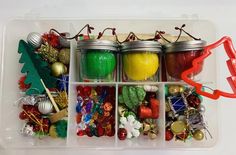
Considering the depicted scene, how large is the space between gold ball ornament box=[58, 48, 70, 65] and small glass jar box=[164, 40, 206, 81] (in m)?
0.23

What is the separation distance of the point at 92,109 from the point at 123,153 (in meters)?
0.13

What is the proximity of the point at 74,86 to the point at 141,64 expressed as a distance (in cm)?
17

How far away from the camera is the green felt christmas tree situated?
0.75m

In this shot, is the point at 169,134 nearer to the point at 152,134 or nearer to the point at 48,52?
the point at 152,134

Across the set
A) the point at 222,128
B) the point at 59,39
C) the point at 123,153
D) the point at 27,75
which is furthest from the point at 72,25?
the point at 222,128

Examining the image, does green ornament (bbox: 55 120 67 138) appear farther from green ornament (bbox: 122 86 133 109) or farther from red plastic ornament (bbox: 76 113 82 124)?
green ornament (bbox: 122 86 133 109)

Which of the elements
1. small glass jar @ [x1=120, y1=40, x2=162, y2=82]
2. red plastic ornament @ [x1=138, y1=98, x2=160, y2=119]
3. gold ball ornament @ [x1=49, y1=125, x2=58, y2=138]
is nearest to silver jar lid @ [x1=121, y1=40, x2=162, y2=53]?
small glass jar @ [x1=120, y1=40, x2=162, y2=82]

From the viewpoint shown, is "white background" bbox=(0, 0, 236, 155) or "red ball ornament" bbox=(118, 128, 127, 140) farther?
"white background" bbox=(0, 0, 236, 155)

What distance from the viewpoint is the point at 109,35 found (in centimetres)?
78

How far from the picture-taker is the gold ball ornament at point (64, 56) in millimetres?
748

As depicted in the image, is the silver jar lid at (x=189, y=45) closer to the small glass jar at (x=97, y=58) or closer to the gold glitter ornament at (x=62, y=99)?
the small glass jar at (x=97, y=58)

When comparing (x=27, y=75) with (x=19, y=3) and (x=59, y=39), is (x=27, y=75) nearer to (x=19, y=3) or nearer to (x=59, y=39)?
(x=59, y=39)

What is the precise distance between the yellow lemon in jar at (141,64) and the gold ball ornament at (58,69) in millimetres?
147

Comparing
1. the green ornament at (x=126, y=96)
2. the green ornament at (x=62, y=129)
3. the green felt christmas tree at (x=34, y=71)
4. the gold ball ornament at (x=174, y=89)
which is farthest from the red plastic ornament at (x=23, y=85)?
the gold ball ornament at (x=174, y=89)
